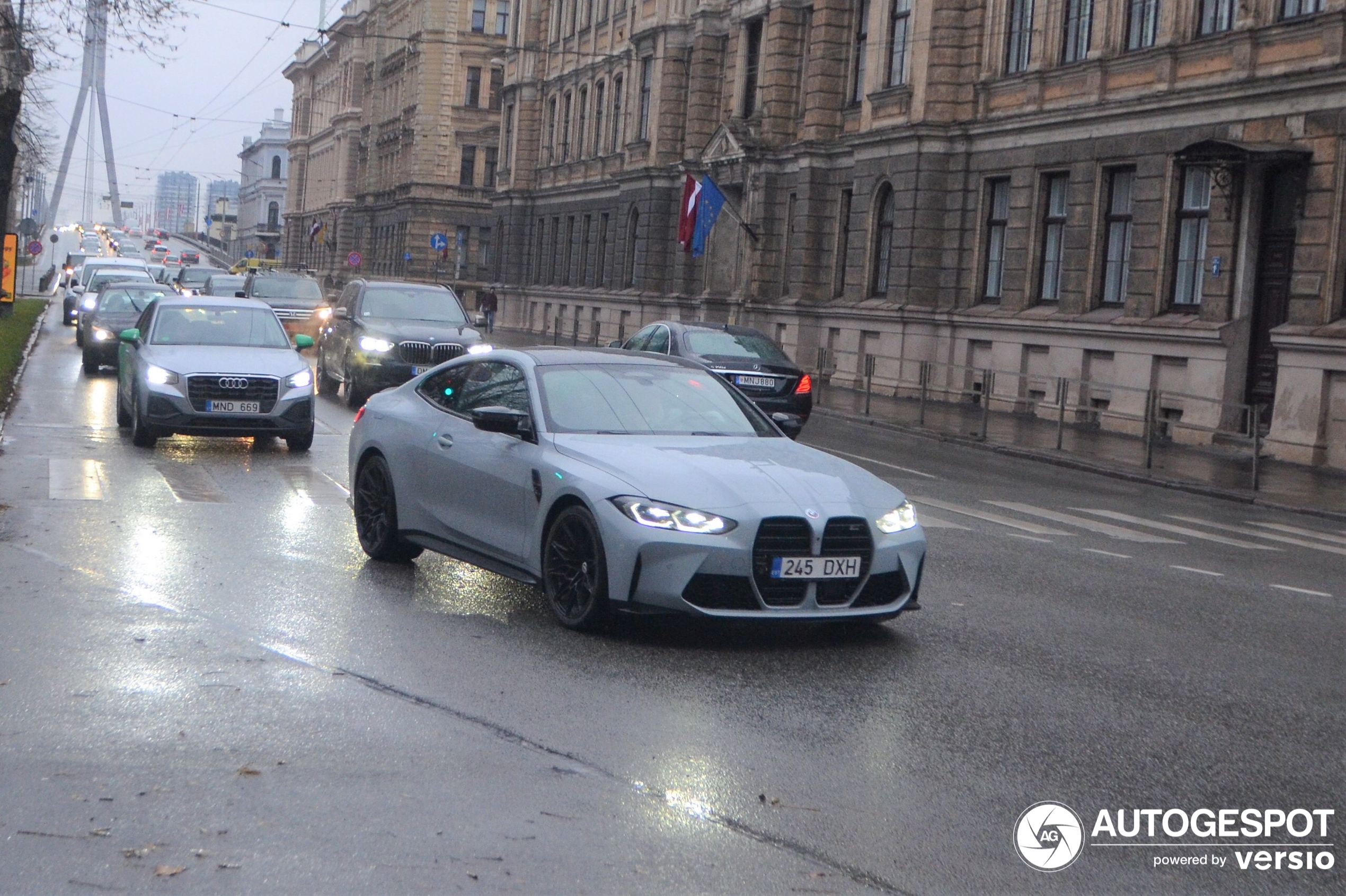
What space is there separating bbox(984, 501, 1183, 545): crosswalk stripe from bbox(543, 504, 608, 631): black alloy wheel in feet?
22.9

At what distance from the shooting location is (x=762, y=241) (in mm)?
42625

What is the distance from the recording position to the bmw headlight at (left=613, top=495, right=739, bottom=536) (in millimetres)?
7668

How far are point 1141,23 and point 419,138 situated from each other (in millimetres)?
65089

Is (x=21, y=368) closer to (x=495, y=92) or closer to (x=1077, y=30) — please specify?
(x=1077, y=30)

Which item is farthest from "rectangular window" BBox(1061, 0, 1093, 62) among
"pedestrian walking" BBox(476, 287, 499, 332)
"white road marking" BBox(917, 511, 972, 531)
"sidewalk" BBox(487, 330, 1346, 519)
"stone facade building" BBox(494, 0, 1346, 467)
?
"pedestrian walking" BBox(476, 287, 499, 332)

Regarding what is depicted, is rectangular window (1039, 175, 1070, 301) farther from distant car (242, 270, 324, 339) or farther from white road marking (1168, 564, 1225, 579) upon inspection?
white road marking (1168, 564, 1225, 579)

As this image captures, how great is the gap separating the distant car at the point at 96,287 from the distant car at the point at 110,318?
9 cm

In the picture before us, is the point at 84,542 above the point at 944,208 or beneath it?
beneath

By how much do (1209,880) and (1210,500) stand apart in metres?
15.0

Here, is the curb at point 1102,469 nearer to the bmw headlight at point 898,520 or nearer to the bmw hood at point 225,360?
the bmw hood at point 225,360

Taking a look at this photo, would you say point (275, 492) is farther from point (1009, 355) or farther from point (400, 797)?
point (1009, 355)

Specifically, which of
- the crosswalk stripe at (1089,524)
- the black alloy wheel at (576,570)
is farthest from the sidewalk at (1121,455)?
the black alloy wheel at (576,570)

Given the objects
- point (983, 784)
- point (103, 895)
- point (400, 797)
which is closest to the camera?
point (103, 895)

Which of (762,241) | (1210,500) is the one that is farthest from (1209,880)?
(762,241)
